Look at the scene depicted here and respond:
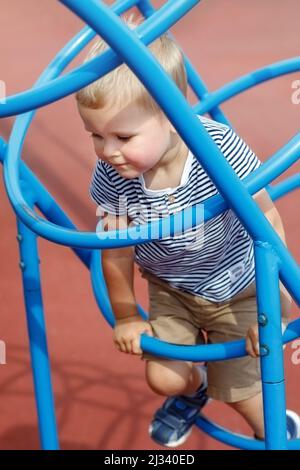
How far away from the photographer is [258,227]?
77 centimetres

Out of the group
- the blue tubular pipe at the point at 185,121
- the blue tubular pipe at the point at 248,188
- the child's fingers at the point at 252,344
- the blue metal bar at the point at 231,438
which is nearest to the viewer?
the blue tubular pipe at the point at 185,121

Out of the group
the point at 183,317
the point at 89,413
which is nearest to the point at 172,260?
the point at 183,317

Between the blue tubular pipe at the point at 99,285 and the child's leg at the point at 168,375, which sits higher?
the blue tubular pipe at the point at 99,285

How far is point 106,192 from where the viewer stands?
1.01m

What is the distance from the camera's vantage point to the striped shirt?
3.12ft

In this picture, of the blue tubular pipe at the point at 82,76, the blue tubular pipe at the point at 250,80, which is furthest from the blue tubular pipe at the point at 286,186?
the blue tubular pipe at the point at 82,76

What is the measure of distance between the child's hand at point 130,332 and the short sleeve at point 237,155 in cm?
27

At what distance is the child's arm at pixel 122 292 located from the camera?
3.48 feet

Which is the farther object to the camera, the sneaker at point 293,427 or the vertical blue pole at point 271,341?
the sneaker at point 293,427

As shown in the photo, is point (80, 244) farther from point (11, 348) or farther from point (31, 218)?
point (11, 348)

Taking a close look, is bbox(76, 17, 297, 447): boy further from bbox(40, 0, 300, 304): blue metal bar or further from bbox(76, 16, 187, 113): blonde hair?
bbox(40, 0, 300, 304): blue metal bar

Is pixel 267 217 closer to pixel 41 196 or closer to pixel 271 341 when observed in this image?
pixel 271 341

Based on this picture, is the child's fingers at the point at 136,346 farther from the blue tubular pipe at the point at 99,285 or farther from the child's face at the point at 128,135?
the child's face at the point at 128,135

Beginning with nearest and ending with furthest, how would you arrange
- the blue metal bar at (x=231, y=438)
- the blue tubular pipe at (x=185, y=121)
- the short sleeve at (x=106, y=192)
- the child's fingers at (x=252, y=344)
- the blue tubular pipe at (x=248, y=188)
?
the blue tubular pipe at (x=185, y=121)
the blue tubular pipe at (x=248, y=188)
the child's fingers at (x=252, y=344)
the short sleeve at (x=106, y=192)
the blue metal bar at (x=231, y=438)
